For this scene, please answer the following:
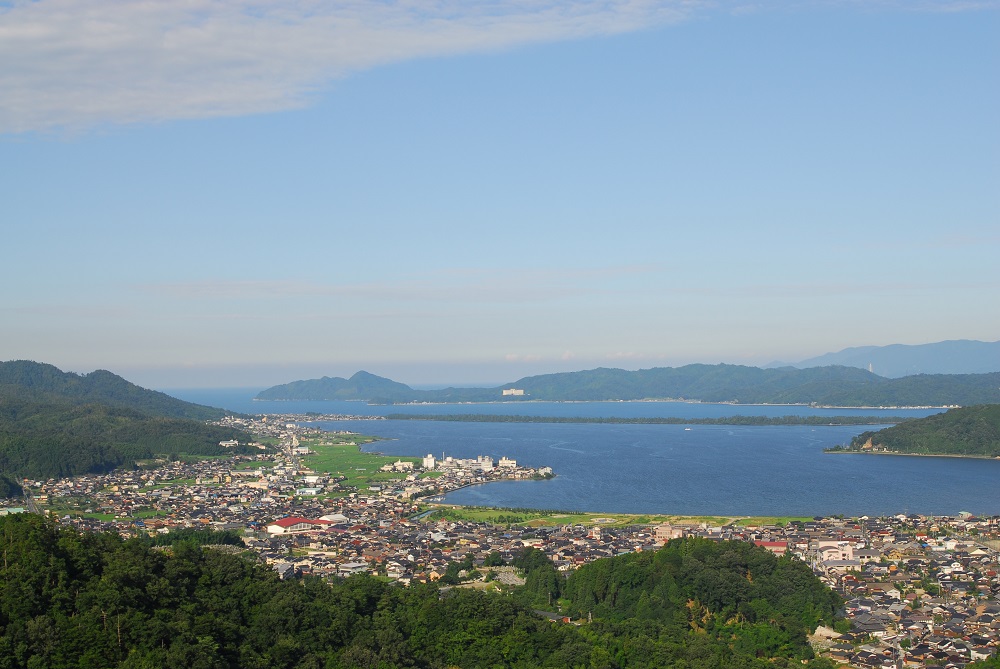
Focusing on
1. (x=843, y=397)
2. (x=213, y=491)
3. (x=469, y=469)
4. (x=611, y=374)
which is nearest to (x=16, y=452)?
(x=213, y=491)

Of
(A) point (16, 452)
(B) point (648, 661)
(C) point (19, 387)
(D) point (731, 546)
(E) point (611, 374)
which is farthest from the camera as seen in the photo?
(E) point (611, 374)

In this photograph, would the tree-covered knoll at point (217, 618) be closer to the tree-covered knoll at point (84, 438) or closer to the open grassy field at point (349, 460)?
the open grassy field at point (349, 460)

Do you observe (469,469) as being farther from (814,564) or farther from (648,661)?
(648,661)

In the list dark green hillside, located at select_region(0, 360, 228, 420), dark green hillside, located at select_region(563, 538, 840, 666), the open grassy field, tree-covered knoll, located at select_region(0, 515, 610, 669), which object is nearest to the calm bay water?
the open grassy field

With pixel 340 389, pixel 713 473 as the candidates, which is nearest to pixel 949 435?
pixel 713 473

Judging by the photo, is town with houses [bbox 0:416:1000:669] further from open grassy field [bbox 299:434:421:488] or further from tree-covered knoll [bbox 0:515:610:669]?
tree-covered knoll [bbox 0:515:610:669]

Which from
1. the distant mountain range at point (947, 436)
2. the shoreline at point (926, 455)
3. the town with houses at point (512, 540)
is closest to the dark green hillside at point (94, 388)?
the town with houses at point (512, 540)

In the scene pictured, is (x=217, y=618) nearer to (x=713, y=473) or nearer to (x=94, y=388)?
(x=713, y=473)
